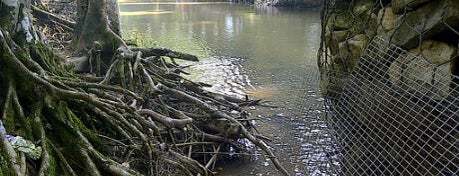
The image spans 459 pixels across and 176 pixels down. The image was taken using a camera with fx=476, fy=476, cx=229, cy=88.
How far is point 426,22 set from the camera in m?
2.78

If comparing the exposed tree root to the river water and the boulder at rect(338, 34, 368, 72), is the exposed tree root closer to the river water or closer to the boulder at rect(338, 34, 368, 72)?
the river water

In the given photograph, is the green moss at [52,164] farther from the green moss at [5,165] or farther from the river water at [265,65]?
the river water at [265,65]

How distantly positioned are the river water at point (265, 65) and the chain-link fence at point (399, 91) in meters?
0.80

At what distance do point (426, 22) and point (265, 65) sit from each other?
7.66 metres

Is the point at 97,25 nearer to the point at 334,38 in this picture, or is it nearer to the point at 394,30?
the point at 334,38

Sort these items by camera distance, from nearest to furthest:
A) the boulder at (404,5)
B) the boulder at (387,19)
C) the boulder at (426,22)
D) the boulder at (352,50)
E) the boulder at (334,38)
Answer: the boulder at (426,22)
the boulder at (404,5)
the boulder at (387,19)
the boulder at (352,50)
the boulder at (334,38)

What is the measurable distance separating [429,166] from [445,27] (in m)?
0.79

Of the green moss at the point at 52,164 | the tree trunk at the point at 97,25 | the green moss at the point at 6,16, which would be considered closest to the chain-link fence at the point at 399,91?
the green moss at the point at 52,164

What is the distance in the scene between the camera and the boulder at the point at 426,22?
2590mm

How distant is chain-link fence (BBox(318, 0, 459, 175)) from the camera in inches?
103

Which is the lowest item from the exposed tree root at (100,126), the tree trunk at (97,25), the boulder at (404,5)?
the exposed tree root at (100,126)

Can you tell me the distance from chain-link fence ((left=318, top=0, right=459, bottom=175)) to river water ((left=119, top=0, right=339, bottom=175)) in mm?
800

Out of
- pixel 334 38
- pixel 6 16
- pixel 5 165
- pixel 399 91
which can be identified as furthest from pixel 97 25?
pixel 399 91

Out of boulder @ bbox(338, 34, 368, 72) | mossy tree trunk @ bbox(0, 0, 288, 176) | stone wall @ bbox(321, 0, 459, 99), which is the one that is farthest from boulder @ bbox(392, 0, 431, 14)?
mossy tree trunk @ bbox(0, 0, 288, 176)
